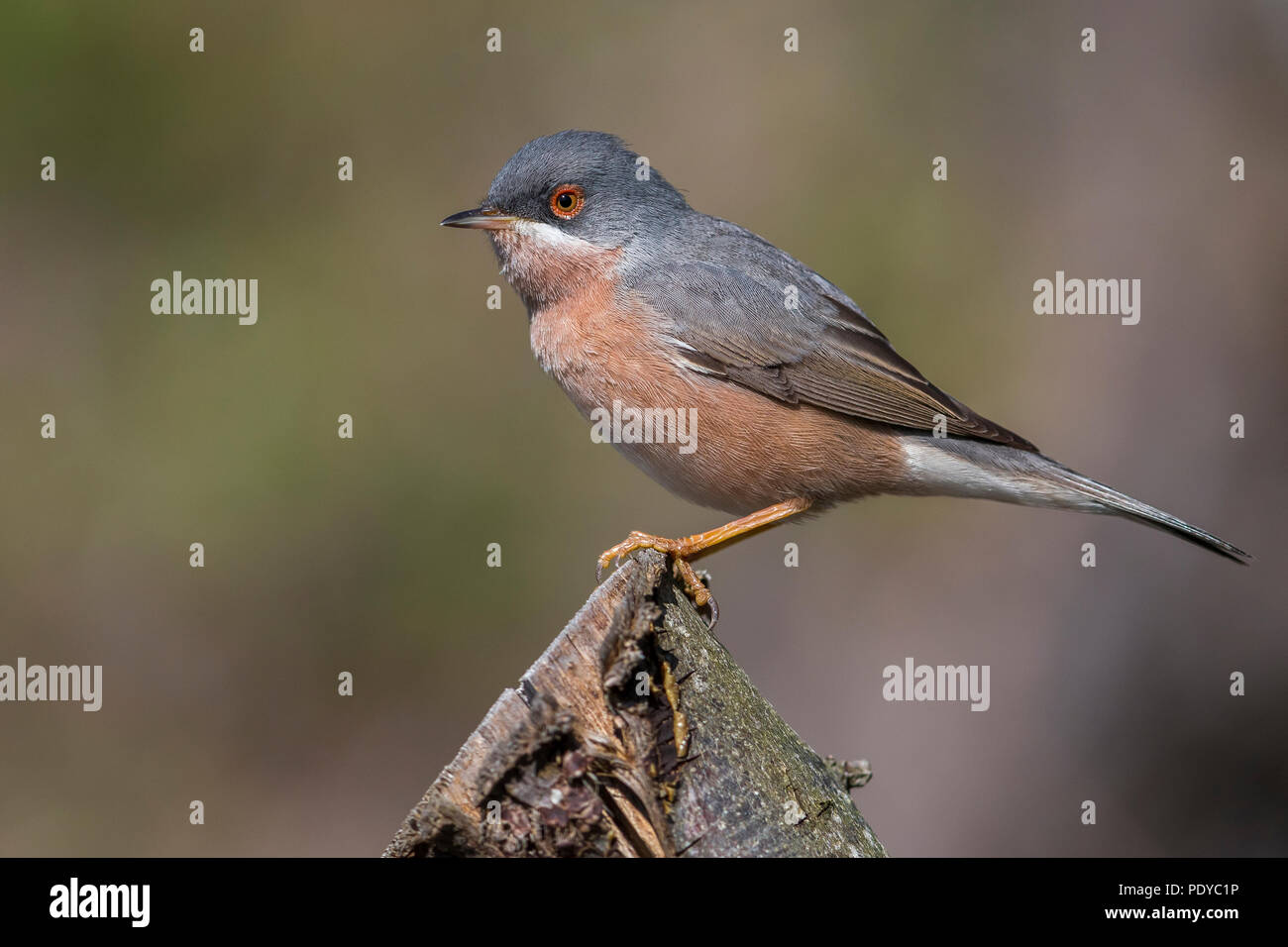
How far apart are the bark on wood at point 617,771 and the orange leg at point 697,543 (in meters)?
1.03

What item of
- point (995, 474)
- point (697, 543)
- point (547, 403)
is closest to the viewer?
point (697, 543)

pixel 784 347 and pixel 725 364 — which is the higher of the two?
pixel 784 347

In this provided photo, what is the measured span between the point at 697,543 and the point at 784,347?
1.44 meters

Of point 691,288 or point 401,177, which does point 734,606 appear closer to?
point 691,288

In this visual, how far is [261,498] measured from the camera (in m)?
8.62

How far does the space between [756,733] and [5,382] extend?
7.63m

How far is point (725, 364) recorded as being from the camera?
18.7 ft
